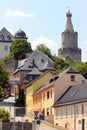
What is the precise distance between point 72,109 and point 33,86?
23.4m

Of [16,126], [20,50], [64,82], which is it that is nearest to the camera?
[16,126]

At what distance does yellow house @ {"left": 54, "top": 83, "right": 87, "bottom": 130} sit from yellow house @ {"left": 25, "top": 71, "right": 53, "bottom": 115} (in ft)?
50.9

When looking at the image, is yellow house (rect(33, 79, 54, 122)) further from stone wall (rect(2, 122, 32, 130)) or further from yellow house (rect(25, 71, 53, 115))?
stone wall (rect(2, 122, 32, 130))

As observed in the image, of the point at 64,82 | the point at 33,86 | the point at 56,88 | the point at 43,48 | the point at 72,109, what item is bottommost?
the point at 72,109

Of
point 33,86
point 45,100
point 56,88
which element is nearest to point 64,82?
point 56,88

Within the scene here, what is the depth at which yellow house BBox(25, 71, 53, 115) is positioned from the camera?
109375 millimetres

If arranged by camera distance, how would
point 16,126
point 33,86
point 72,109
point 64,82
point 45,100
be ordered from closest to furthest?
point 16,126 → point 72,109 → point 64,82 → point 45,100 → point 33,86

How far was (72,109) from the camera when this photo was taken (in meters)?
86.6

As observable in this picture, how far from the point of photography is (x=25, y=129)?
74625 millimetres

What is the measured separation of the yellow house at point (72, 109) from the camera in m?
82.9

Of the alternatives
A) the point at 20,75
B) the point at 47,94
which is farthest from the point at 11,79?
the point at 47,94

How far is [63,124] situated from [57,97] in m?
6.25

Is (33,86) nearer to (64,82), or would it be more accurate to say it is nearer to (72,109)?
(64,82)

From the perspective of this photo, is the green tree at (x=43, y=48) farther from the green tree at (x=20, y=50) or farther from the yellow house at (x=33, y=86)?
the yellow house at (x=33, y=86)
